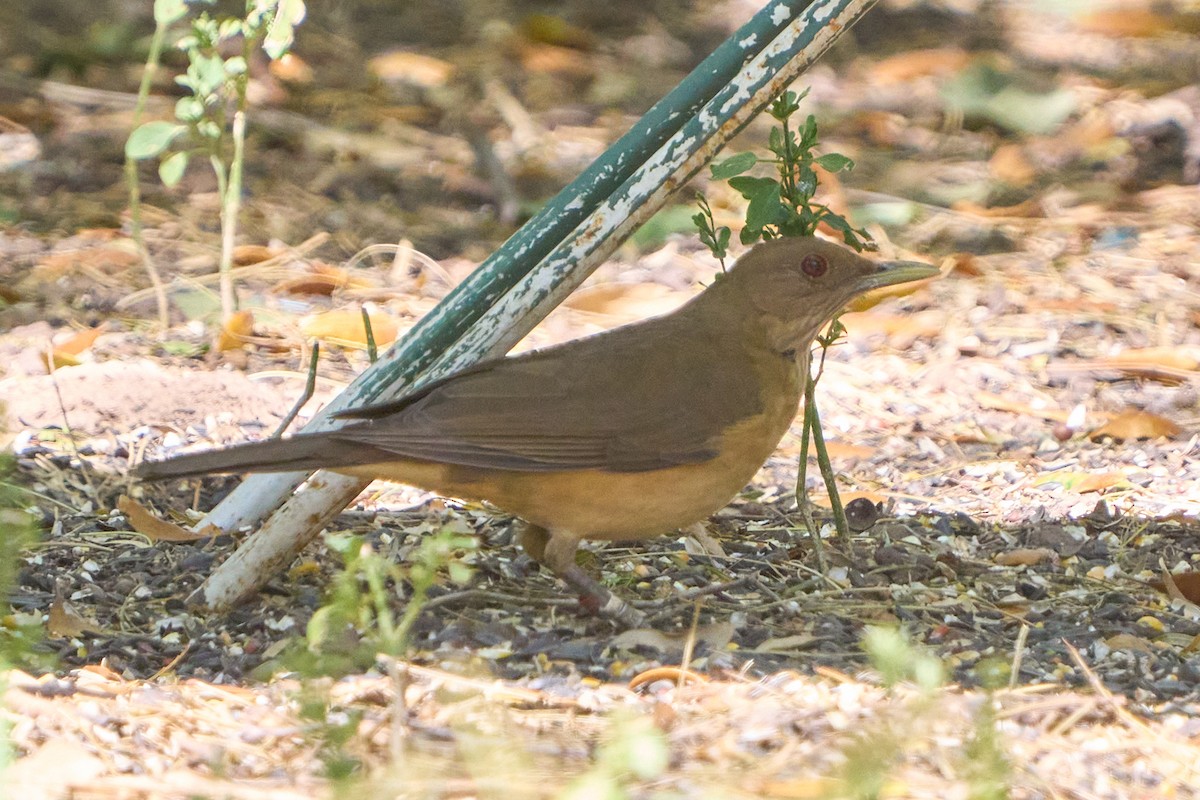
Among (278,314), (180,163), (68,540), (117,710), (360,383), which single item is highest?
(180,163)

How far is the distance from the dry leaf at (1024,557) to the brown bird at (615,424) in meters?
Answer: 0.78

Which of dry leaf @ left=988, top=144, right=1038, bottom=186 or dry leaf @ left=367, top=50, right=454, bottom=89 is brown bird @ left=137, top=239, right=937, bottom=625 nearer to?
dry leaf @ left=988, top=144, right=1038, bottom=186

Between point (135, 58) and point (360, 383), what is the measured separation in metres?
5.54

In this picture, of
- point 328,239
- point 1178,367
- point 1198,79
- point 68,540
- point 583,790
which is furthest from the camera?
point 1198,79

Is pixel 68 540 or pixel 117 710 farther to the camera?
pixel 68 540

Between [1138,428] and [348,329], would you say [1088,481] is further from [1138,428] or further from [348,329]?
[348,329]

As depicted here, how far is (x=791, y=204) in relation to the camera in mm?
4410

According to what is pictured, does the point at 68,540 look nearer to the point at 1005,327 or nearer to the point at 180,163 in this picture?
the point at 180,163

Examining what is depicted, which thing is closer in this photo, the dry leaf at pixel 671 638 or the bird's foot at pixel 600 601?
the dry leaf at pixel 671 638

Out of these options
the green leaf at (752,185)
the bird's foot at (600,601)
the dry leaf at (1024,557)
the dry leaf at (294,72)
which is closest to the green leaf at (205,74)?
the green leaf at (752,185)

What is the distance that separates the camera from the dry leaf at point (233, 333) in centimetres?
597

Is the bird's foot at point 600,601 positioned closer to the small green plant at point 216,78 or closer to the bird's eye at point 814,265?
the bird's eye at point 814,265

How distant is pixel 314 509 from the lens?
4.18 m

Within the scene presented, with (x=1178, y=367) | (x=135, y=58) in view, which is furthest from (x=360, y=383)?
(x=135, y=58)
